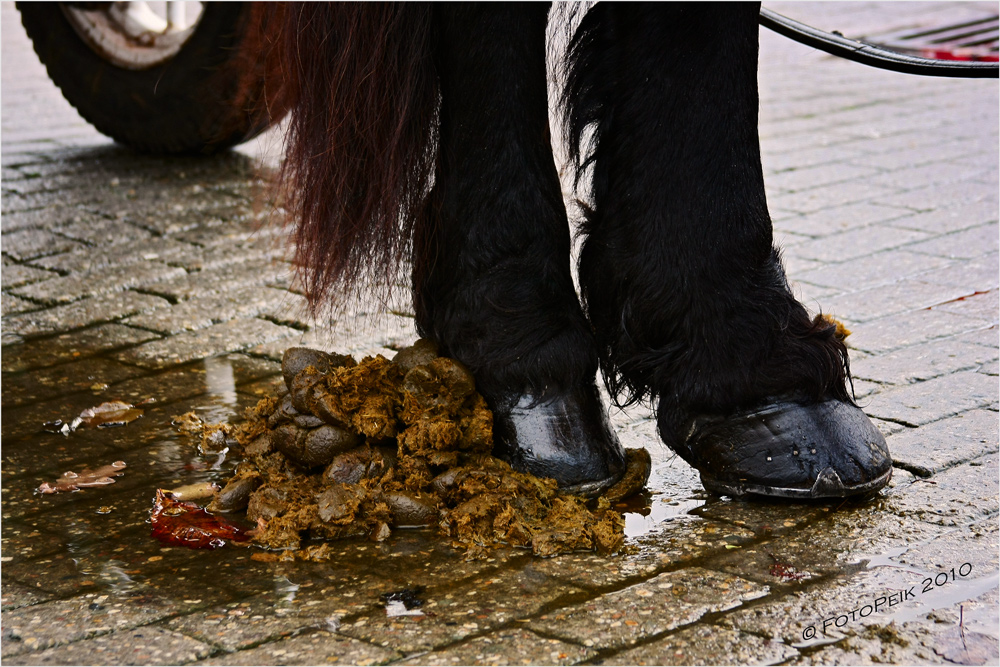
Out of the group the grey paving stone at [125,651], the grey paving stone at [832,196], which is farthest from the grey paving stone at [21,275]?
the grey paving stone at [832,196]

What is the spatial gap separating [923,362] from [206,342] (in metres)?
1.64

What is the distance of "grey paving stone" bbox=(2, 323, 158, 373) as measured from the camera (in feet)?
9.04

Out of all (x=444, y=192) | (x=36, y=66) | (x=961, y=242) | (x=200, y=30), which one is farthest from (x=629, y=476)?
(x=36, y=66)

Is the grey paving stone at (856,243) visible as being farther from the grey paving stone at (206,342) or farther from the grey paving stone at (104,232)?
the grey paving stone at (104,232)

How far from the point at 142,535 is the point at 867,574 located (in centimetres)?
114

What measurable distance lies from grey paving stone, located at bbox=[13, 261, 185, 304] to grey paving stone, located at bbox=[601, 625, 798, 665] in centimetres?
214

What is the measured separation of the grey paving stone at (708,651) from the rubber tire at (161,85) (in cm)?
294

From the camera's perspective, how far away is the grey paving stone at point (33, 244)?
11.6ft

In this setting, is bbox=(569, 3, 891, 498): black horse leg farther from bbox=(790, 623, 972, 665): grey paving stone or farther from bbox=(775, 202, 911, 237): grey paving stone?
bbox=(775, 202, 911, 237): grey paving stone

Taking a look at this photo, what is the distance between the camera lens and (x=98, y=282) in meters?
3.29

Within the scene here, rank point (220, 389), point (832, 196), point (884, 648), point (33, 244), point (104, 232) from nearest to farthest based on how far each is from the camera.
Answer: point (884, 648), point (220, 389), point (33, 244), point (104, 232), point (832, 196)

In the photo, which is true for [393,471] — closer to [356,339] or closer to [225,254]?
[356,339]

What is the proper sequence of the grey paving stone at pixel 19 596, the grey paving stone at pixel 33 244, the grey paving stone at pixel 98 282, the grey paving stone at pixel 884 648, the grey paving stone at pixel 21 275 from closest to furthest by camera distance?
1. the grey paving stone at pixel 884 648
2. the grey paving stone at pixel 19 596
3. the grey paving stone at pixel 98 282
4. the grey paving stone at pixel 21 275
5. the grey paving stone at pixel 33 244

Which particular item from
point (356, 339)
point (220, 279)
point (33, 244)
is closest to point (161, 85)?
point (33, 244)
